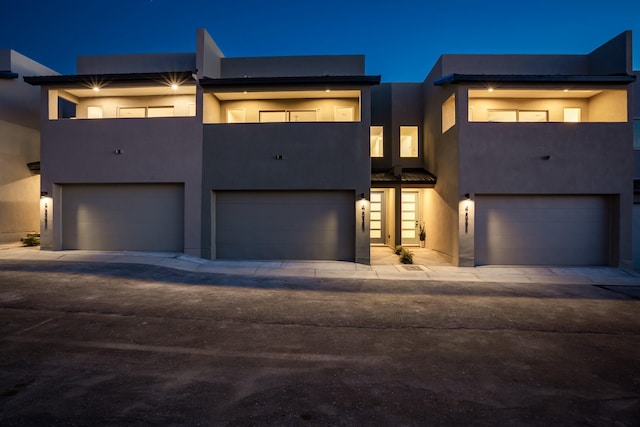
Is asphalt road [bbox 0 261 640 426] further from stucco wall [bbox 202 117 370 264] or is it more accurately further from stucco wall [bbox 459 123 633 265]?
stucco wall [bbox 202 117 370 264]

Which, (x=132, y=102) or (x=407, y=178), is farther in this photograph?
(x=407, y=178)

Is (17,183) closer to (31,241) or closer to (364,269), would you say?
(31,241)

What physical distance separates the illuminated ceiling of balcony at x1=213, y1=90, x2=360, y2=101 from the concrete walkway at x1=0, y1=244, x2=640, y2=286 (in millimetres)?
6979

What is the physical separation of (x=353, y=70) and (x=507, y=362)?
13780 millimetres

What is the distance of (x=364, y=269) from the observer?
36.5 feet

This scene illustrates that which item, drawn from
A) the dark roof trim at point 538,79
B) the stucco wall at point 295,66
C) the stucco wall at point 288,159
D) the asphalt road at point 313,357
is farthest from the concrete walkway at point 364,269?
the stucco wall at point 295,66

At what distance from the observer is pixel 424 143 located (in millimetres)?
16109

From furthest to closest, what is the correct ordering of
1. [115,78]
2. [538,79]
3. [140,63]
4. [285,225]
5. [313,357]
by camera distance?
1. [140,63]
2. [285,225]
3. [115,78]
4. [538,79]
5. [313,357]

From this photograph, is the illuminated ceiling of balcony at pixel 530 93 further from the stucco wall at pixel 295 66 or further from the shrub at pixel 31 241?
the shrub at pixel 31 241

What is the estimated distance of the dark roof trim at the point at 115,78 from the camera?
1205 centimetres

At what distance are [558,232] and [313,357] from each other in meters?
11.8

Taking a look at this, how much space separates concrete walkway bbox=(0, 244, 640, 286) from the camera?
33.1 ft

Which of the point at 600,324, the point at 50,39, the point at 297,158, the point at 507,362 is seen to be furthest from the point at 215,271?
the point at 50,39

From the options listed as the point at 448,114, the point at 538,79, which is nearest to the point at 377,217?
the point at 448,114
